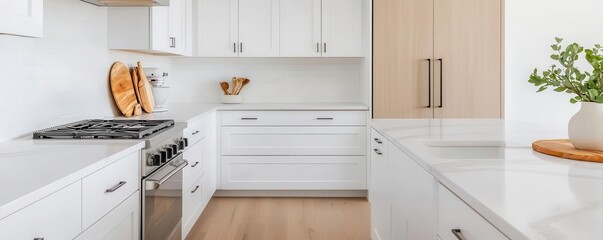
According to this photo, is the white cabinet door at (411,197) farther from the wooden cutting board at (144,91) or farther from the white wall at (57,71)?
the wooden cutting board at (144,91)

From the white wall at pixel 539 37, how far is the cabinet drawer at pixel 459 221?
139 inches

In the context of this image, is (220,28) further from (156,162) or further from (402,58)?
(156,162)

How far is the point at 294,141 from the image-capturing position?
4406 mm

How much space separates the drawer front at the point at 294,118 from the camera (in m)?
4.36

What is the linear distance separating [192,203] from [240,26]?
6.15 feet

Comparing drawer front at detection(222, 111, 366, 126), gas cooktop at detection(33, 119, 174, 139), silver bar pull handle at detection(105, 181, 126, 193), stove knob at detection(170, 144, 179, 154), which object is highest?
drawer front at detection(222, 111, 366, 126)

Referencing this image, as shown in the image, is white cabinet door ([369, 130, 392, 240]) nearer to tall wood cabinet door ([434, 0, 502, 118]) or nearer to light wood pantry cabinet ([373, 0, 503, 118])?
light wood pantry cabinet ([373, 0, 503, 118])

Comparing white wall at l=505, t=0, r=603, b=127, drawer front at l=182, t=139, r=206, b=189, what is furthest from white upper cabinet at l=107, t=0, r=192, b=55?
white wall at l=505, t=0, r=603, b=127

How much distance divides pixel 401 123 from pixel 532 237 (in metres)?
1.96

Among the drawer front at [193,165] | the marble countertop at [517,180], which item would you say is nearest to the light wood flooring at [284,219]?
the drawer front at [193,165]

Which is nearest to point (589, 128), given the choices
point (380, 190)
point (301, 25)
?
point (380, 190)

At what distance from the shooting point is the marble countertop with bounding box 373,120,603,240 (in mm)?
907

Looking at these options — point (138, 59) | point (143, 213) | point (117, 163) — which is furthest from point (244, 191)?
point (117, 163)

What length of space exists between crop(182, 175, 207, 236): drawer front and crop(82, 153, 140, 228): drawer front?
0.97 meters
